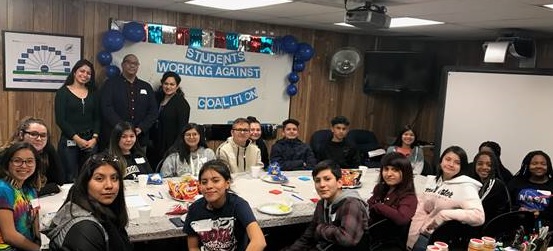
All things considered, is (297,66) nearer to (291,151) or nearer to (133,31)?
(291,151)

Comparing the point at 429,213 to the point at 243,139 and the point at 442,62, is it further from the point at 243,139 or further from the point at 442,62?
the point at 442,62

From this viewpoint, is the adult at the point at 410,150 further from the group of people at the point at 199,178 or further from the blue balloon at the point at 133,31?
the blue balloon at the point at 133,31

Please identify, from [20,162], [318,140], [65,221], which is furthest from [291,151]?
[65,221]

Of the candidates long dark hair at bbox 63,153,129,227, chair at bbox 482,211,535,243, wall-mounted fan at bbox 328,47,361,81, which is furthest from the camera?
wall-mounted fan at bbox 328,47,361,81

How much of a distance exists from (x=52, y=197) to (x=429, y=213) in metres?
2.36

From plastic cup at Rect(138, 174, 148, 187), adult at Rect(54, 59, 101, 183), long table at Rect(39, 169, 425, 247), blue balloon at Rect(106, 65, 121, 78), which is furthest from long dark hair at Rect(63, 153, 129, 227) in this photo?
blue balloon at Rect(106, 65, 121, 78)

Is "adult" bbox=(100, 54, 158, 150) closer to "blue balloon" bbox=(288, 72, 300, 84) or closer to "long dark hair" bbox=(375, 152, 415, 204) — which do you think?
"blue balloon" bbox=(288, 72, 300, 84)

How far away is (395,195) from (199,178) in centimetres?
127

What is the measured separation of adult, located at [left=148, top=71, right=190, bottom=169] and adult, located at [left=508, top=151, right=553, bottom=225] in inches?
126

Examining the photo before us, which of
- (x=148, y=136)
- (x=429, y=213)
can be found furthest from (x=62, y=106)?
(x=429, y=213)

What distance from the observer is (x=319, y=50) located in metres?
6.40

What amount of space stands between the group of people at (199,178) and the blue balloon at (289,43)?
1576mm

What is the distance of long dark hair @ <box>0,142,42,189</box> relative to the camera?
2213 mm

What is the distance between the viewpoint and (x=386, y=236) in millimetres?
2859
